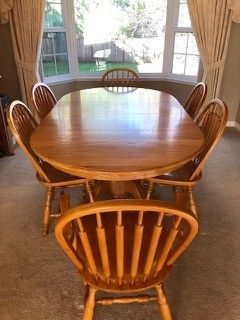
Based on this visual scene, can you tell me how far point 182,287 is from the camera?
131cm

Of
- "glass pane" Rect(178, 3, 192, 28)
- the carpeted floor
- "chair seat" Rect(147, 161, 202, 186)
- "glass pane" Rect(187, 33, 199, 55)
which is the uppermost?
"glass pane" Rect(178, 3, 192, 28)

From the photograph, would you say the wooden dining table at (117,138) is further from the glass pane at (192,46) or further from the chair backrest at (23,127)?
the glass pane at (192,46)

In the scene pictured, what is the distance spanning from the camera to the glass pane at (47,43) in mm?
3268

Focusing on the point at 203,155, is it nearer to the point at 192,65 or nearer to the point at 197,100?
the point at 197,100

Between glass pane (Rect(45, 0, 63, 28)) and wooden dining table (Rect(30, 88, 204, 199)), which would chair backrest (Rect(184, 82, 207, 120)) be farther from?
glass pane (Rect(45, 0, 63, 28))

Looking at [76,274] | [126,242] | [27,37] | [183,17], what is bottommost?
[76,274]

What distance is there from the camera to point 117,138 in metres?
1.32

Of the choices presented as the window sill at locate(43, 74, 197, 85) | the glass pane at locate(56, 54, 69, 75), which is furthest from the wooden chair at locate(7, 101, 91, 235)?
the glass pane at locate(56, 54, 69, 75)

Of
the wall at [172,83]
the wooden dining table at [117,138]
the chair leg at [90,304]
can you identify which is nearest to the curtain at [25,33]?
the wall at [172,83]

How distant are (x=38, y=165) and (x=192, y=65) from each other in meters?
2.84

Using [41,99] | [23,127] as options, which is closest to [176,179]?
[23,127]

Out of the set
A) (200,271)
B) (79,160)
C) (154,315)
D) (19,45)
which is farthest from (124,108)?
(19,45)

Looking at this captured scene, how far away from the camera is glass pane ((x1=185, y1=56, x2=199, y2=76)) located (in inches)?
133

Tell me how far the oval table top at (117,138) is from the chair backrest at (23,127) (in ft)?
0.24
